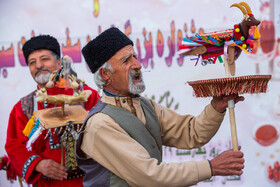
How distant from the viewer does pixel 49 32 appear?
13.5ft

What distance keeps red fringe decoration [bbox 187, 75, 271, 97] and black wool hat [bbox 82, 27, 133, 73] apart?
60 centimetres

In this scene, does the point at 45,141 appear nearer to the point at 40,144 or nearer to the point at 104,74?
the point at 40,144

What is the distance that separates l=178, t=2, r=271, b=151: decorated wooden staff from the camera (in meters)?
1.90

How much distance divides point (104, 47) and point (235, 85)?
2.89 ft

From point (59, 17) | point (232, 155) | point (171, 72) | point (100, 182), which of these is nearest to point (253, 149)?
point (171, 72)

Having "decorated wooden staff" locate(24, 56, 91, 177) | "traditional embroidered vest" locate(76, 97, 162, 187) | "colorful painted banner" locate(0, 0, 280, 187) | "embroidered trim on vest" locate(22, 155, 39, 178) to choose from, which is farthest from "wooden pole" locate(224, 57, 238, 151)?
"colorful painted banner" locate(0, 0, 280, 187)

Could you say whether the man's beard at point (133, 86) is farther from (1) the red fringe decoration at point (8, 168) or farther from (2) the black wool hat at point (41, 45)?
(1) the red fringe decoration at point (8, 168)

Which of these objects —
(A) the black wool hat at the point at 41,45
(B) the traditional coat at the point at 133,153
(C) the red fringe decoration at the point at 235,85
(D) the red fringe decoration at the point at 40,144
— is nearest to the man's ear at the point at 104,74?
(B) the traditional coat at the point at 133,153

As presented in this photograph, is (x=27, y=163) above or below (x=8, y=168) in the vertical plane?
above

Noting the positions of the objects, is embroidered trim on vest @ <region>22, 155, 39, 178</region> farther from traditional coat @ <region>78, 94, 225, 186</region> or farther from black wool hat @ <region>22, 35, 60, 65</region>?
black wool hat @ <region>22, 35, 60, 65</region>

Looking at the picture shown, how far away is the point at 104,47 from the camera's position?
2281 mm

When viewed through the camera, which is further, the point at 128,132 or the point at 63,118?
the point at 63,118

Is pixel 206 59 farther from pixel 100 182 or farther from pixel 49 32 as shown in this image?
pixel 49 32

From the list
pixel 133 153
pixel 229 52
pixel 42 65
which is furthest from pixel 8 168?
pixel 229 52
